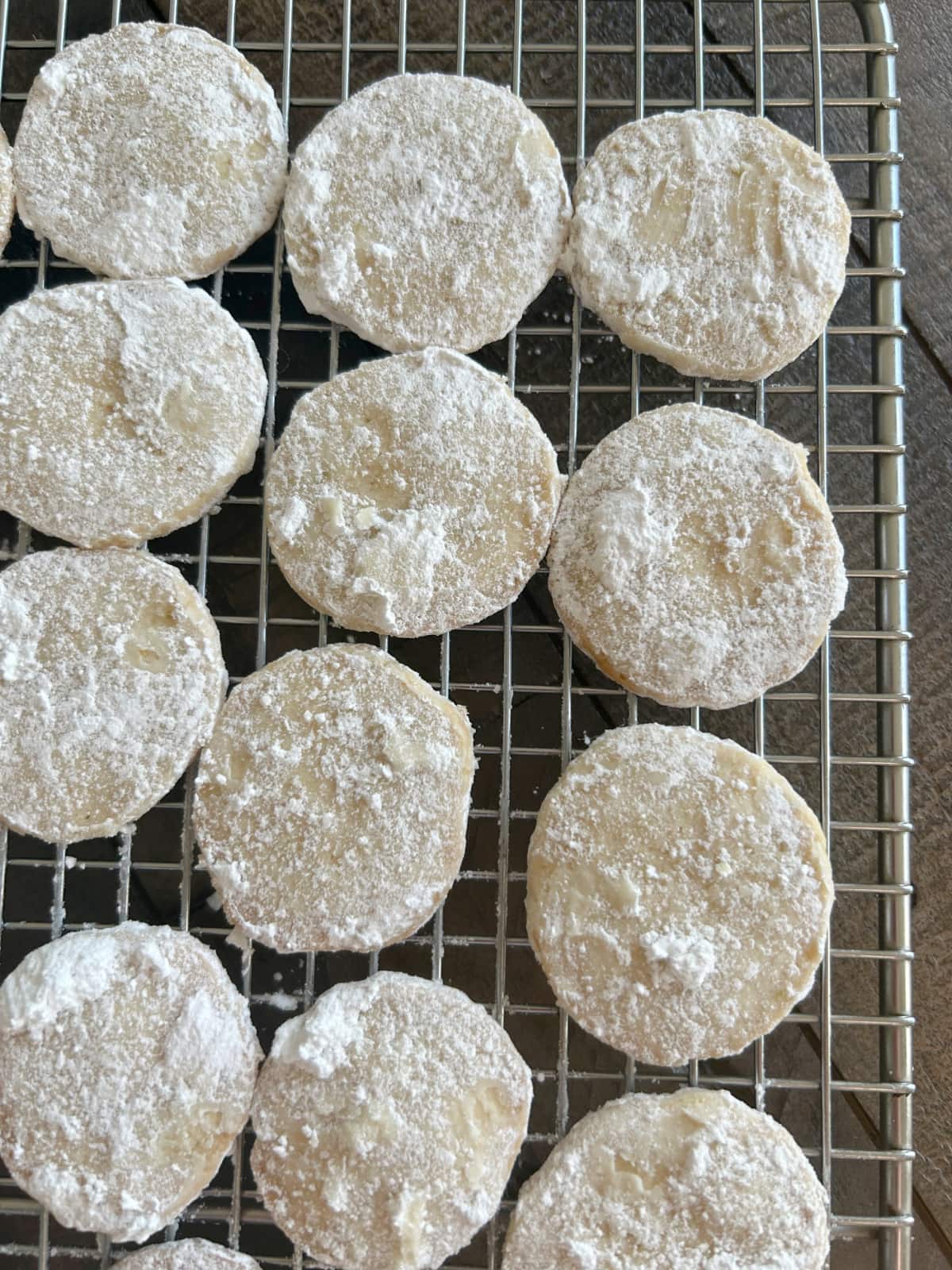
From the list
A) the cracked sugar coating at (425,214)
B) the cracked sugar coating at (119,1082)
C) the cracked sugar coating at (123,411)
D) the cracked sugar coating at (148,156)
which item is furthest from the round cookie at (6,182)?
the cracked sugar coating at (119,1082)

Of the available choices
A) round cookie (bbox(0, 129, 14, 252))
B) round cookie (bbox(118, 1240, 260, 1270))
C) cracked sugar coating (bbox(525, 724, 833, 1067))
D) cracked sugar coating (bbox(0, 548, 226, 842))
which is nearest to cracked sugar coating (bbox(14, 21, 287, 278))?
round cookie (bbox(0, 129, 14, 252))

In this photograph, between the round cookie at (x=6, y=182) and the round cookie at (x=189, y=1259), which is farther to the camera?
the round cookie at (x=6, y=182)

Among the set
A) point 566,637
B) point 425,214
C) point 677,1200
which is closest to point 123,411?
point 425,214

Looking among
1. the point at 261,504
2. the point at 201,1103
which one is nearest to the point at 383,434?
the point at 261,504

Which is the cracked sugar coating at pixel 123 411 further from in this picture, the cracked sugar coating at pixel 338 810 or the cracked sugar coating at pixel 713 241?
the cracked sugar coating at pixel 713 241

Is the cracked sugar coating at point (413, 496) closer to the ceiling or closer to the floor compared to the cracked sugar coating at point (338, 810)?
closer to the ceiling

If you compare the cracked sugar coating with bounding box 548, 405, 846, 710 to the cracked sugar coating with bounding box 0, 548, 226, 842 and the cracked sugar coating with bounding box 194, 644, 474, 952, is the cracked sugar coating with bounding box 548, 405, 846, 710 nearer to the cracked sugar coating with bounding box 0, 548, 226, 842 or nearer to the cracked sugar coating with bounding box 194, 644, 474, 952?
the cracked sugar coating with bounding box 194, 644, 474, 952

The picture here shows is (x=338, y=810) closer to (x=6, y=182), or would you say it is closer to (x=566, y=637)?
(x=566, y=637)
